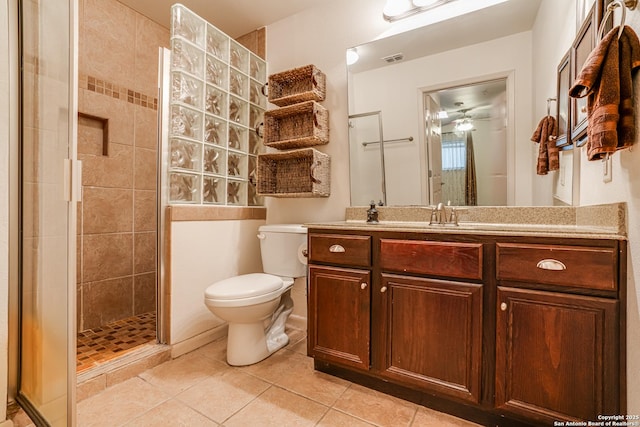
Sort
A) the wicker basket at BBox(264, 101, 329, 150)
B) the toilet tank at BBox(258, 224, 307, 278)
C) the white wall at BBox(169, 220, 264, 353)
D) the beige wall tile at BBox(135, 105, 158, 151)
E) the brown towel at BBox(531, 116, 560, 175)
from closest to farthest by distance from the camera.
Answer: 1. the brown towel at BBox(531, 116, 560, 175)
2. the white wall at BBox(169, 220, 264, 353)
3. the toilet tank at BBox(258, 224, 307, 278)
4. the wicker basket at BBox(264, 101, 329, 150)
5. the beige wall tile at BBox(135, 105, 158, 151)

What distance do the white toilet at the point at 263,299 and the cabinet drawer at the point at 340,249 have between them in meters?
0.34

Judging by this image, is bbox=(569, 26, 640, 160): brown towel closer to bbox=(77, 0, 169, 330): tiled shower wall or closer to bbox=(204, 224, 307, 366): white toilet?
bbox=(204, 224, 307, 366): white toilet

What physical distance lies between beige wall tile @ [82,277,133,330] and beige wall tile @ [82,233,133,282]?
57mm

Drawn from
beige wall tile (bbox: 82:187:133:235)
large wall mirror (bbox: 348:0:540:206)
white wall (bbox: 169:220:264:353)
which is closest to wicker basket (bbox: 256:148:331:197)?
large wall mirror (bbox: 348:0:540:206)

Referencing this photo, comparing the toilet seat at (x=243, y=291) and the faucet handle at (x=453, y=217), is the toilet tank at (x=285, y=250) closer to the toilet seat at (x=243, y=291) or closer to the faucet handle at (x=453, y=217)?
the toilet seat at (x=243, y=291)

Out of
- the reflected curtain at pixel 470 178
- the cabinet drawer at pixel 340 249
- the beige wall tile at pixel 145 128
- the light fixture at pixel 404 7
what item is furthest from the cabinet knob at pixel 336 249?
the beige wall tile at pixel 145 128

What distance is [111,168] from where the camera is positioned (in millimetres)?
2250

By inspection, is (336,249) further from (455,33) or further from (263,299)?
(455,33)

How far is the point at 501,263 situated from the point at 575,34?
3.35 feet

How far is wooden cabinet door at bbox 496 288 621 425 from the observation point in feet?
3.22

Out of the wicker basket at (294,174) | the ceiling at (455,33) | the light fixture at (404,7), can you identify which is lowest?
the wicker basket at (294,174)

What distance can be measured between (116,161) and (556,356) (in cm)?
282

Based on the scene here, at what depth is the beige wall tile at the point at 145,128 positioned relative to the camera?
240cm

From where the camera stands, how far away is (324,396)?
1.44 m
